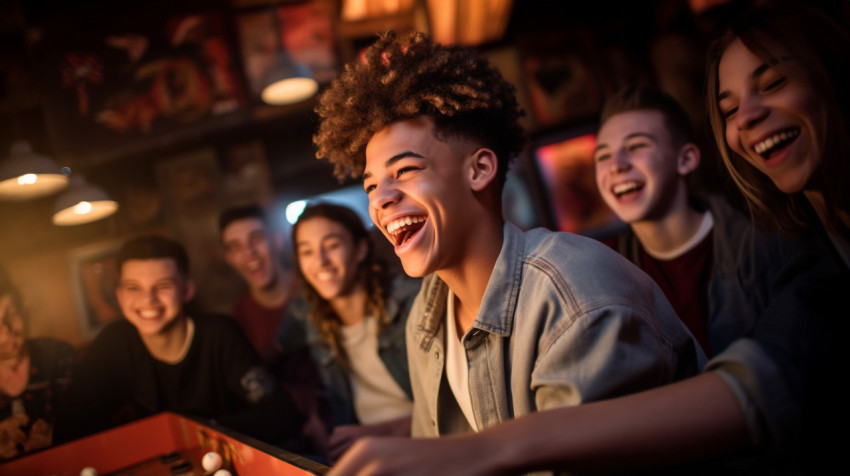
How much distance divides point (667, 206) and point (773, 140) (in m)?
0.41

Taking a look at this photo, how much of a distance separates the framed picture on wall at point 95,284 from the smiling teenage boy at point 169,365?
0.04 m

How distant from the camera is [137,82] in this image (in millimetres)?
2467

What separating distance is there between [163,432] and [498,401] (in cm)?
146

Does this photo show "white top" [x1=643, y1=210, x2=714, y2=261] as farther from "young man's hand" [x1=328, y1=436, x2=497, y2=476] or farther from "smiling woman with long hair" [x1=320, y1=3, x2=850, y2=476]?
"young man's hand" [x1=328, y1=436, x2=497, y2=476]

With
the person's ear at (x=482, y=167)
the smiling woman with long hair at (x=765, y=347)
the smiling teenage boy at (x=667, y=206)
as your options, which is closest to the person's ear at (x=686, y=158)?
the smiling teenage boy at (x=667, y=206)

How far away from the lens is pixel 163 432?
201 centimetres

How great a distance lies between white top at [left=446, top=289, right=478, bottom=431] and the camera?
1.25m

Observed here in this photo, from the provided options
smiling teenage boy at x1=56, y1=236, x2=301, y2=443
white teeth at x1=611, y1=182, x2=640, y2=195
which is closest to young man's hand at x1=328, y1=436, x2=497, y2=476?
white teeth at x1=611, y1=182, x2=640, y2=195

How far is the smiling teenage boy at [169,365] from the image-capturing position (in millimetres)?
2027

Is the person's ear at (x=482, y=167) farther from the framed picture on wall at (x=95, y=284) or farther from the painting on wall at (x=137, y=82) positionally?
the painting on wall at (x=137, y=82)

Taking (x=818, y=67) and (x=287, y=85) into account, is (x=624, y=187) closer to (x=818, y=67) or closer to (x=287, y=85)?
(x=818, y=67)

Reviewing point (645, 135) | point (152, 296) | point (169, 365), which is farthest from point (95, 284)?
point (645, 135)

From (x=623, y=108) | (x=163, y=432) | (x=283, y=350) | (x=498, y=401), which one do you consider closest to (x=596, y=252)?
(x=498, y=401)

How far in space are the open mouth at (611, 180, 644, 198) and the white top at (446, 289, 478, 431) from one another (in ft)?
1.66
